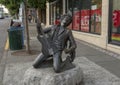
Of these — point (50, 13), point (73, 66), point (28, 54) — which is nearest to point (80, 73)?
point (73, 66)

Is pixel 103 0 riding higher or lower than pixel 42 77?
higher

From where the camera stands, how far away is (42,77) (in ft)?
20.4

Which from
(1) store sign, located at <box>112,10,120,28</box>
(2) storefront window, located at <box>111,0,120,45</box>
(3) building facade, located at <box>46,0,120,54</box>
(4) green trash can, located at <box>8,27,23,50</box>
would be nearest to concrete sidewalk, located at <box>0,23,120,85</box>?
(3) building facade, located at <box>46,0,120,54</box>

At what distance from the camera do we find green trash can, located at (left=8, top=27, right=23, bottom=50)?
12766mm

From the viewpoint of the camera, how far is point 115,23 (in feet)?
37.6

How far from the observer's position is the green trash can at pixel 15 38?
12766 mm

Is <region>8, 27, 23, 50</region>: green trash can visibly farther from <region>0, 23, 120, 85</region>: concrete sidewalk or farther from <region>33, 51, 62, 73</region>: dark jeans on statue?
<region>33, 51, 62, 73</region>: dark jeans on statue

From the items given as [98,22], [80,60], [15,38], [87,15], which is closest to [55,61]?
[80,60]

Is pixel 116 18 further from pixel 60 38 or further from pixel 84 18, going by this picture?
pixel 60 38

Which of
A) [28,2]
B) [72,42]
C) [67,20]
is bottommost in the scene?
[72,42]

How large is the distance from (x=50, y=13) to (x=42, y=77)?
2110cm

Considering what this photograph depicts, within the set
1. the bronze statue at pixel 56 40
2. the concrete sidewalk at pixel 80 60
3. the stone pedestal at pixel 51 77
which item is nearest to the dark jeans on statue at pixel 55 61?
the bronze statue at pixel 56 40

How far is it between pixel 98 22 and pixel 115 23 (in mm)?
2014

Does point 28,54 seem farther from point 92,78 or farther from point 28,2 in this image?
point 92,78
